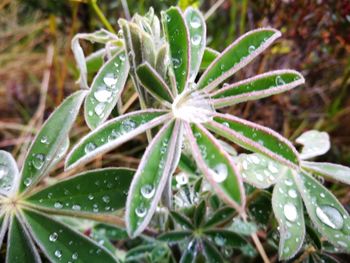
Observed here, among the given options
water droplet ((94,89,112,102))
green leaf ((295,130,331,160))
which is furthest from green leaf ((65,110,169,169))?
green leaf ((295,130,331,160))

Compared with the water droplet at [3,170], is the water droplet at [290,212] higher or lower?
lower

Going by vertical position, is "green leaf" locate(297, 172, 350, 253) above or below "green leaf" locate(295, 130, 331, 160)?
above

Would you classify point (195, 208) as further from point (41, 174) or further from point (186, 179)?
point (41, 174)

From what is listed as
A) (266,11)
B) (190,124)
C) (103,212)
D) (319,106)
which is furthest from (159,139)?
(319,106)

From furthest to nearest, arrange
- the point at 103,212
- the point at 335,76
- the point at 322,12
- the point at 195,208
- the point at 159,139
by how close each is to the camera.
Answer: the point at 335,76, the point at 322,12, the point at 195,208, the point at 103,212, the point at 159,139

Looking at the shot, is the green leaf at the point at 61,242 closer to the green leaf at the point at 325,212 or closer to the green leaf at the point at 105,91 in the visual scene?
the green leaf at the point at 105,91

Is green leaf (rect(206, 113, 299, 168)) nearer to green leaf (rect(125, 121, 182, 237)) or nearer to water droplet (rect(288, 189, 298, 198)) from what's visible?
green leaf (rect(125, 121, 182, 237))

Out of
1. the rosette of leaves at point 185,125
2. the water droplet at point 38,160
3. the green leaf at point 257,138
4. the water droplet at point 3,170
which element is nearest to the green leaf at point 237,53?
the rosette of leaves at point 185,125
